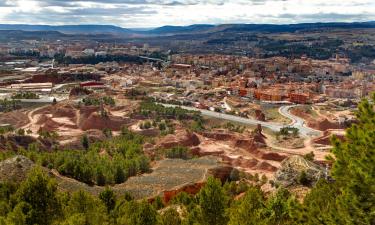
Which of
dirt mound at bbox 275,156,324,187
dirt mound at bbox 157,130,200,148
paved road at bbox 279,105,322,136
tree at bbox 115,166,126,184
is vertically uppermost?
dirt mound at bbox 275,156,324,187

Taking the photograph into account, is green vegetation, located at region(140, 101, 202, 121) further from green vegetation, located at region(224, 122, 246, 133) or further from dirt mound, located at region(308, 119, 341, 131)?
dirt mound, located at region(308, 119, 341, 131)

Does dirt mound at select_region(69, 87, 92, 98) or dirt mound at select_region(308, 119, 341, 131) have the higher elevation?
dirt mound at select_region(69, 87, 92, 98)

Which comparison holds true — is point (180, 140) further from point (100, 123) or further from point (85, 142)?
point (100, 123)

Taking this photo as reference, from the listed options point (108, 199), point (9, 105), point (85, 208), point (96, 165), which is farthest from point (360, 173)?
point (9, 105)

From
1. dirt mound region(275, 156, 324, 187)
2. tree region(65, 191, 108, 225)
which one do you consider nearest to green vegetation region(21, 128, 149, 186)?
dirt mound region(275, 156, 324, 187)

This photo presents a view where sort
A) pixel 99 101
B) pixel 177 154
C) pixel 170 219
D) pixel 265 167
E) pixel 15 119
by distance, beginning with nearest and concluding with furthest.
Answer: pixel 170 219, pixel 265 167, pixel 177 154, pixel 15 119, pixel 99 101

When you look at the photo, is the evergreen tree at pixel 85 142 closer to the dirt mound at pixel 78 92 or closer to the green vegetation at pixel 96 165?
the green vegetation at pixel 96 165

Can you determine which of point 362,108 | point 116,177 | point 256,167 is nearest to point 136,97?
point 256,167
